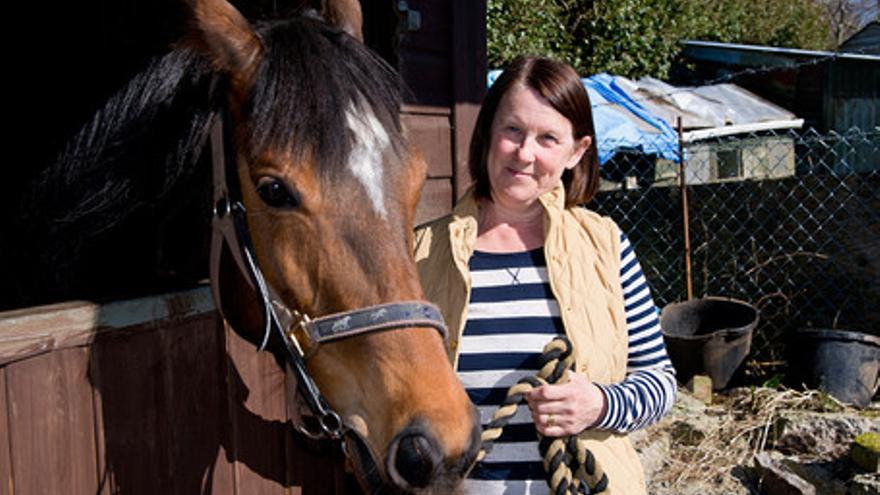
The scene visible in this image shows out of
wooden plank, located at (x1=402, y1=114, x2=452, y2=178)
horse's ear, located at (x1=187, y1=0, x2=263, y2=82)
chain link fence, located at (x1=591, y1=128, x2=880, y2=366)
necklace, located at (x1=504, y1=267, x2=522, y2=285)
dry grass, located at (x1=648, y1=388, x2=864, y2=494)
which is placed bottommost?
dry grass, located at (x1=648, y1=388, x2=864, y2=494)

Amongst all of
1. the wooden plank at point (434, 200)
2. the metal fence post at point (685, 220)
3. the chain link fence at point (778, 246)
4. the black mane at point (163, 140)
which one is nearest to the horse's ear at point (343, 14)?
the black mane at point (163, 140)

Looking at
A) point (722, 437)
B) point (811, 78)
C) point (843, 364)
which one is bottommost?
point (722, 437)

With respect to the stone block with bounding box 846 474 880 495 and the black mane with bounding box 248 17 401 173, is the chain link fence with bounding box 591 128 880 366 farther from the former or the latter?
the black mane with bounding box 248 17 401 173

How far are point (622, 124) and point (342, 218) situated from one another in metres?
8.97

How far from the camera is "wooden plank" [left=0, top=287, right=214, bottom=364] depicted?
153cm

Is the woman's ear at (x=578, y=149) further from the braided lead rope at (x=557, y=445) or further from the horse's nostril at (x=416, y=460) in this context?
the horse's nostril at (x=416, y=460)

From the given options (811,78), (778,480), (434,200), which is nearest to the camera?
(434,200)

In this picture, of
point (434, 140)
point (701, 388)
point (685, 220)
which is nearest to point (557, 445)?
point (434, 140)

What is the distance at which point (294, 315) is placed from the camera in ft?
5.10

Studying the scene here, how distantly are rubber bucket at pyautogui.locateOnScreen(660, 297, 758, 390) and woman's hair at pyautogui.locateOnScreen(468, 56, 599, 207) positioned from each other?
3.60 meters

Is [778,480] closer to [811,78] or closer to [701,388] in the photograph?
[701,388]

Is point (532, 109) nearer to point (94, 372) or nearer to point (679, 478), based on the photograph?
point (94, 372)

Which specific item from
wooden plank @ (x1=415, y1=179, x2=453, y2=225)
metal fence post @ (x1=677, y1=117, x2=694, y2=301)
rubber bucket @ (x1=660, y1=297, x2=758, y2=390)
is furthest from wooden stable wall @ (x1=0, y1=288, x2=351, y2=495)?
metal fence post @ (x1=677, y1=117, x2=694, y2=301)

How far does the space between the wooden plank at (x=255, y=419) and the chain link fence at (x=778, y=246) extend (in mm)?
4105
